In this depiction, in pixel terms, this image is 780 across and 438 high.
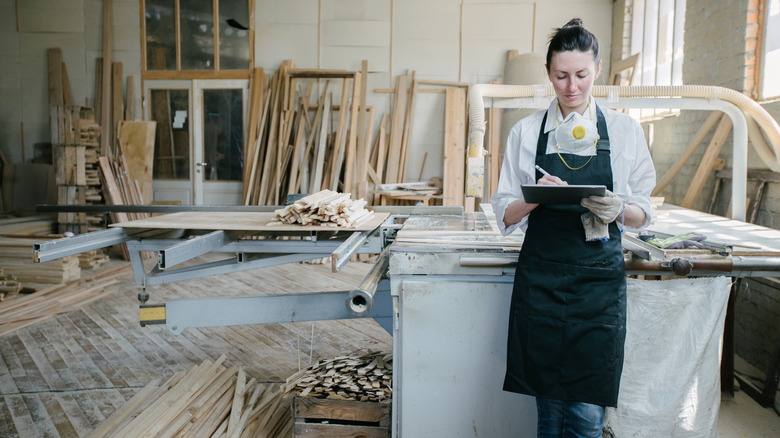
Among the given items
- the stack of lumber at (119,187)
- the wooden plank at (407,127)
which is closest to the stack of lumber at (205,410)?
the stack of lumber at (119,187)

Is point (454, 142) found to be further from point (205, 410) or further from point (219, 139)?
point (205, 410)

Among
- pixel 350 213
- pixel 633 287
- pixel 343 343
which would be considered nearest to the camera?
pixel 633 287

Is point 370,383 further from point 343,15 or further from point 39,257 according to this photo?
point 343,15

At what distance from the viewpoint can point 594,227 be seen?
5.39ft

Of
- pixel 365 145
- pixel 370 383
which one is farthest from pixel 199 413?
pixel 365 145

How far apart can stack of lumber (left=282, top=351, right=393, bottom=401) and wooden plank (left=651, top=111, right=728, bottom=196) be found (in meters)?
3.75

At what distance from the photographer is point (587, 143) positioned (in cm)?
171

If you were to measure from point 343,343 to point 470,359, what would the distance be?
7.38 feet

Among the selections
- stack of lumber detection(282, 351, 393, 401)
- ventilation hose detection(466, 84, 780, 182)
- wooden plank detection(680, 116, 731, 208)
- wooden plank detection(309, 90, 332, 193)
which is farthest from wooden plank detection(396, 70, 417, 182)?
stack of lumber detection(282, 351, 393, 401)

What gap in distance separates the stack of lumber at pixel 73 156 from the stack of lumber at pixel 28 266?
122cm

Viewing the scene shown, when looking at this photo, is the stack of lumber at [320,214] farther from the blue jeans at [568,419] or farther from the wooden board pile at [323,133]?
the wooden board pile at [323,133]

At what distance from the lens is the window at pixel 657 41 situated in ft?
19.2

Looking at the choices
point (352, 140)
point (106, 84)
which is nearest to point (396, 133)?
point (352, 140)

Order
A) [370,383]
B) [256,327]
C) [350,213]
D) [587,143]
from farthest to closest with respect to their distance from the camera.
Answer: [256,327] < [350,213] < [370,383] < [587,143]
